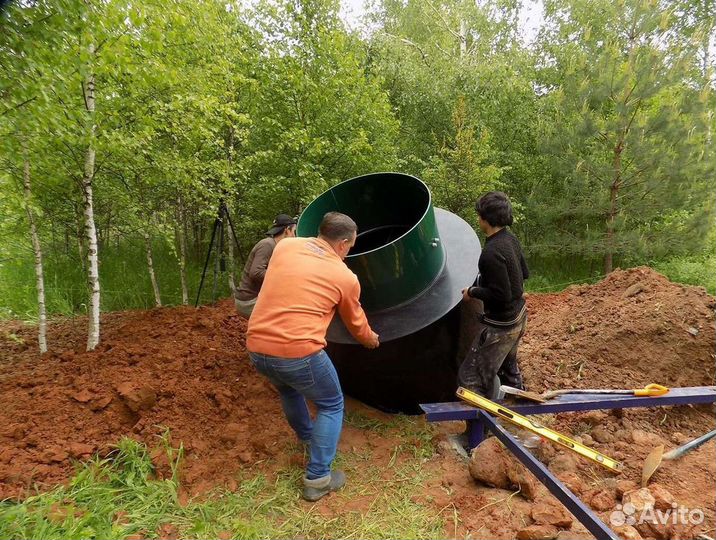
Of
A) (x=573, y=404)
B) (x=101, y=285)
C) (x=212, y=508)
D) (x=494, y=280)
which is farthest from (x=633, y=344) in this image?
(x=101, y=285)

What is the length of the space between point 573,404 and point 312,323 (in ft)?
5.70

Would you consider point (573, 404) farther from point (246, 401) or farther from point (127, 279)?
point (127, 279)

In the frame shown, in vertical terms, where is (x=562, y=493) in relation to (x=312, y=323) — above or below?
below

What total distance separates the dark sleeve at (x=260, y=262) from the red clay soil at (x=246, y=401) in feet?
2.49

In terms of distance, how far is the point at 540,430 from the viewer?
93.4 inches

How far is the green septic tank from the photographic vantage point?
270cm

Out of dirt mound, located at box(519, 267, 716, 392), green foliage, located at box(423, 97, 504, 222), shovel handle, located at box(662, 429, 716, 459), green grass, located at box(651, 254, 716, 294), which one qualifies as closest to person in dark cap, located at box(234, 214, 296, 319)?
dirt mound, located at box(519, 267, 716, 392)

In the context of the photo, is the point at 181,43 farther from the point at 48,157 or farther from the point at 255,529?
the point at 255,529

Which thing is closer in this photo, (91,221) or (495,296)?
(495,296)

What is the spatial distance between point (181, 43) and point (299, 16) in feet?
9.48

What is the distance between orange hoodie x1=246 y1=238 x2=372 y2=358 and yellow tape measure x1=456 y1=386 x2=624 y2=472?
35.0 inches

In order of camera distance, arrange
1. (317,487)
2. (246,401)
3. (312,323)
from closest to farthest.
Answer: (312,323), (317,487), (246,401)

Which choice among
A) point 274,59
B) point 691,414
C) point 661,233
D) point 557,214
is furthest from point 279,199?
point 661,233

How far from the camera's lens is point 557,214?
770 cm
